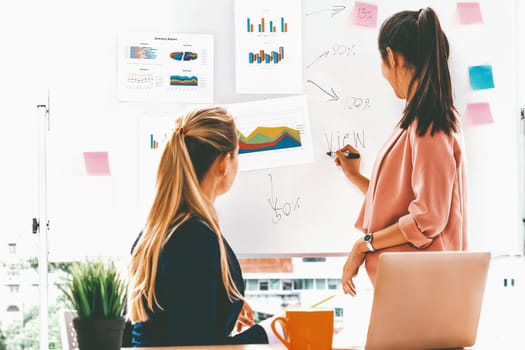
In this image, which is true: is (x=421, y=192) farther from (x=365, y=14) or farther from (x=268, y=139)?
(x=365, y=14)

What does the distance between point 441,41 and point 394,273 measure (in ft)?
3.73

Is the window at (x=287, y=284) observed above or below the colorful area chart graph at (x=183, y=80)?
below

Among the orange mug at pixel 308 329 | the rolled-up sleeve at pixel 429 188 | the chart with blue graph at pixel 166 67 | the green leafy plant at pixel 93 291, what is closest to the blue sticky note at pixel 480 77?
the rolled-up sleeve at pixel 429 188

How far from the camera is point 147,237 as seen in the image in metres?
1.64

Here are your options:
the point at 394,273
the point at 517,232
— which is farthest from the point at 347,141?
the point at 394,273

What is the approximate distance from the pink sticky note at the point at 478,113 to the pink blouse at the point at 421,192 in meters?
0.30

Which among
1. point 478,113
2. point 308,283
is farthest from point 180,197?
point 308,283

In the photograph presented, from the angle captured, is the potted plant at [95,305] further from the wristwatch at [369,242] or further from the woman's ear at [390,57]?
the woman's ear at [390,57]

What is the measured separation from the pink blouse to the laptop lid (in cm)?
75

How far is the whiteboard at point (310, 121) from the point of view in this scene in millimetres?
2361

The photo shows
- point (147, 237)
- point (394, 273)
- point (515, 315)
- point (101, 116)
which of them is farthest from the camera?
point (515, 315)

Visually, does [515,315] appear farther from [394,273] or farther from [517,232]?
[394,273]

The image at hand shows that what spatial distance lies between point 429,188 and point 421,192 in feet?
0.08

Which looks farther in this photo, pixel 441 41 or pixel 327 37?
pixel 327 37
